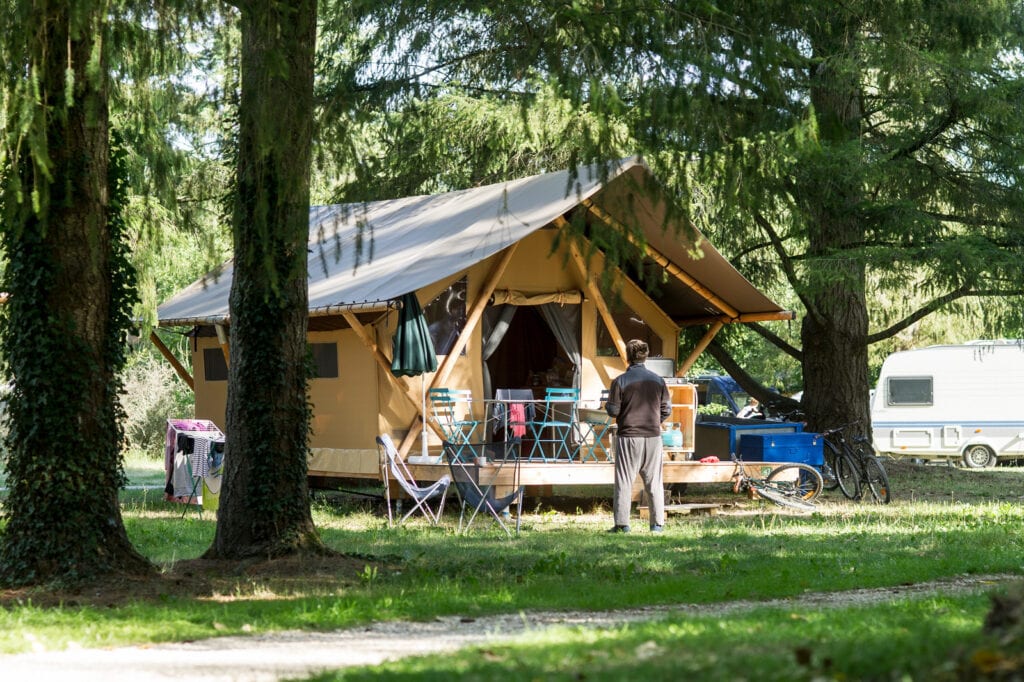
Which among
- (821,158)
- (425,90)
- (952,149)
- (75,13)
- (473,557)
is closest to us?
(75,13)

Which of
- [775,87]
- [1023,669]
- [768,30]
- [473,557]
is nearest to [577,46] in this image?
[775,87]

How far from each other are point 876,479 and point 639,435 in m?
4.22

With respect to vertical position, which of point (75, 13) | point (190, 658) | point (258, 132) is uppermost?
point (75, 13)

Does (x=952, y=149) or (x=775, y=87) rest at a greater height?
(x=952, y=149)

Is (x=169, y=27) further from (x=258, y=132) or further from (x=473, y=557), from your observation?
(x=473, y=557)

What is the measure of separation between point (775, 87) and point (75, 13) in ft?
13.0

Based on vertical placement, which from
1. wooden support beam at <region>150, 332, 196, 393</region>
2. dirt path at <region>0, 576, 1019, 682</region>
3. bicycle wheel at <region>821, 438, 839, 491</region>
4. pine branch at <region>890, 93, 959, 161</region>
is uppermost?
pine branch at <region>890, 93, 959, 161</region>

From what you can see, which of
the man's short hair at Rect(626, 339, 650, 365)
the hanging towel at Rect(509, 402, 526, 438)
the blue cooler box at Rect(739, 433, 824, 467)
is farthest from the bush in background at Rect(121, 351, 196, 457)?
the man's short hair at Rect(626, 339, 650, 365)

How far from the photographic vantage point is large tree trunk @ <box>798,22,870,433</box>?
1368 centimetres

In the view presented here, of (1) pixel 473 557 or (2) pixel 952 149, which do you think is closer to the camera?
(1) pixel 473 557

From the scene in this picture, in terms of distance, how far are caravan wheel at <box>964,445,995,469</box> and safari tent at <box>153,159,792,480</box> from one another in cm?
877

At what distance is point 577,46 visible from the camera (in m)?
7.74

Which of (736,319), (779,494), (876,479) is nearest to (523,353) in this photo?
(736,319)

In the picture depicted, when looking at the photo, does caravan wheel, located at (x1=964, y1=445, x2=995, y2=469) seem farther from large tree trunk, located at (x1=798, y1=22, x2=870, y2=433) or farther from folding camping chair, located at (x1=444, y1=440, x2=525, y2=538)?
folding camping chair, located at (x1=444, y1=440, x2=525, y2=538)
